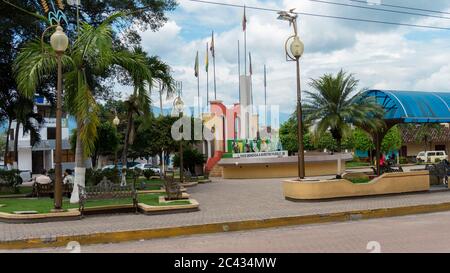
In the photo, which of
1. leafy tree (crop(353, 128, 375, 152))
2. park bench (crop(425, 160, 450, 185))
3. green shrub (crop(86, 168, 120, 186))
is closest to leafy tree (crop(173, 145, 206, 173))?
green shrub (crop(86, 168, 120, 186))

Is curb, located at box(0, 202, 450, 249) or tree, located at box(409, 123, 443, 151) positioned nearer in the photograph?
curb, located at box(0, 202, 450, 249)

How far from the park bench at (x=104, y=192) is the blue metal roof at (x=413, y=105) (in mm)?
10351

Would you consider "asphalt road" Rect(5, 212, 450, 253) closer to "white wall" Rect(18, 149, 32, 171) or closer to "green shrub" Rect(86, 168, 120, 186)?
"green shrub" Rect(86, 168, 120, 186)

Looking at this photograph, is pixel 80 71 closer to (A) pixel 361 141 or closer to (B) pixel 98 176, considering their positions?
(B) pixel 98 176

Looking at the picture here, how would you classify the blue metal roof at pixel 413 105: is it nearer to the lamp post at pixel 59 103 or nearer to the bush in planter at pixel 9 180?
the lamp post at pixel 59 103

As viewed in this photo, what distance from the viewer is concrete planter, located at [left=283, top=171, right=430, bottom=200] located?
15.7 meters

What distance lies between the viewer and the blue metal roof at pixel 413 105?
1878 centimetres

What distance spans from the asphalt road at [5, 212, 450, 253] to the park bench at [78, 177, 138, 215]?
10.4ft

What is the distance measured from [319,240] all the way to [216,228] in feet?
9.00

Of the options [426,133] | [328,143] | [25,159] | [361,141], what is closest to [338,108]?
[328,143]

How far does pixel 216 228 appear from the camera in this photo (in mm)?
11422

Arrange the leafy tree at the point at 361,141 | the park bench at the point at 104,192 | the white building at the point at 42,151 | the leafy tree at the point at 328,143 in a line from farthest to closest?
the white building at the point at 42,151
the leafy tree at the point at 361,141
the leafy tree at the point at 328,143
the park bench at the point at 104,192

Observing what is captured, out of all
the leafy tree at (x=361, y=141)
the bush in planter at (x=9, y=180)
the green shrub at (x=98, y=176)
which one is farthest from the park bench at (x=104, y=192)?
the leafy tree at (x=361, y=141)

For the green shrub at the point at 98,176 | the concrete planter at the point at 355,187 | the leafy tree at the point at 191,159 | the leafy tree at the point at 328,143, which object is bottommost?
the concrete planter at the point at 355,187
